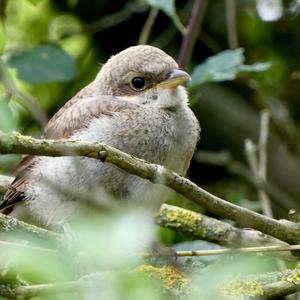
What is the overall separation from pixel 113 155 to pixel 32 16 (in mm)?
2970

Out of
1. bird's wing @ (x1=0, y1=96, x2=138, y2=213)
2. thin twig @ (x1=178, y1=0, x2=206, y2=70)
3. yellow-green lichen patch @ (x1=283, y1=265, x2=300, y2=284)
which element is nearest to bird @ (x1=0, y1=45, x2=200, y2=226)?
bird's wing @ (x1=0, y1=96, x2=138, y2=213)

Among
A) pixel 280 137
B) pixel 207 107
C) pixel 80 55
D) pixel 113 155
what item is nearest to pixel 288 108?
pixel 280 137

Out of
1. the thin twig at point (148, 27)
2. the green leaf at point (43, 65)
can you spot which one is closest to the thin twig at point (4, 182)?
the green leaf at point (43, 65)

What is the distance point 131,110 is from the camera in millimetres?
3389

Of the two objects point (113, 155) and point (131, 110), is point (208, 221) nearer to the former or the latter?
point (131, 110)

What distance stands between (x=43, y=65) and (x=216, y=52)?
1.39m

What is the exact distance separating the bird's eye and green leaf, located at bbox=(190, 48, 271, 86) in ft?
1.01

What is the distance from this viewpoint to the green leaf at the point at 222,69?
12.5 feet

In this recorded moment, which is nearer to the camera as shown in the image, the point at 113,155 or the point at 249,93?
the point at 113,155

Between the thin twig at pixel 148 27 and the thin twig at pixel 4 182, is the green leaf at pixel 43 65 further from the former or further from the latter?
the thin twig at pixel 148 27

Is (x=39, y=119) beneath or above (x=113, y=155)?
above

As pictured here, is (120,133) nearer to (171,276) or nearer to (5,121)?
(171,276)

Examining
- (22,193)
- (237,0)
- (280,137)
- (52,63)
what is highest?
(237,0)

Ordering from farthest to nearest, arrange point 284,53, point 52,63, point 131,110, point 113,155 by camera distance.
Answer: point 284,53 < point 52,63 < point 131,110 < point 113,155
